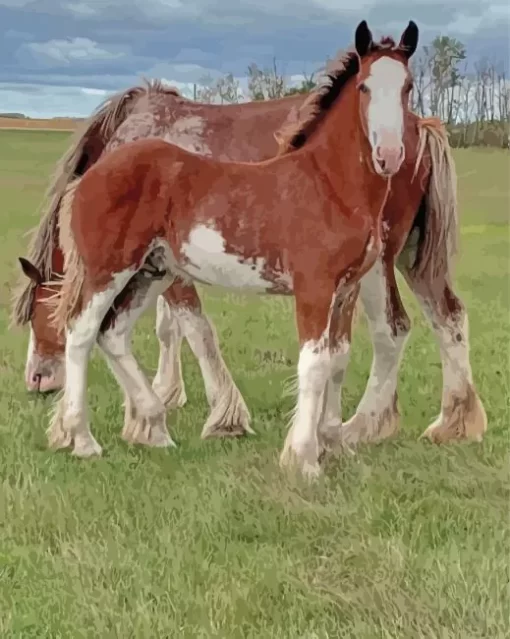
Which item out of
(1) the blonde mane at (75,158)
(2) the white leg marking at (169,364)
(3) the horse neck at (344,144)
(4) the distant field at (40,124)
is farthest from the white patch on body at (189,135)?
(3) the horse neck at (344,144)

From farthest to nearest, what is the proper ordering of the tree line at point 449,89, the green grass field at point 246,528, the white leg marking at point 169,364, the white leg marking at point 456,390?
the white leg marking at point 169,364
the white leg marking at point 456,390
the tree line at point 449,89
the green grass field at point 246,528

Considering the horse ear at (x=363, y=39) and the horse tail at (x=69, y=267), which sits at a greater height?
the horse ear at (x=363, y=39)

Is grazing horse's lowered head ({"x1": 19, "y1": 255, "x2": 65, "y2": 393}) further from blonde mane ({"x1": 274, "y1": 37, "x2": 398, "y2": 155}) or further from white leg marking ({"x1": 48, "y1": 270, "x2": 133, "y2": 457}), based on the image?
blonde mane ({"x1": 274, "y1": 37, "x2": 398, "y2": 155})

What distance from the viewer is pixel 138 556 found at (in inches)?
85.4

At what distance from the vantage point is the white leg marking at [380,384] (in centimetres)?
304

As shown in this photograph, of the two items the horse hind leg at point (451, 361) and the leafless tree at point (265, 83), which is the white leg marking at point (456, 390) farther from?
the leafless tree at point (265, 83)

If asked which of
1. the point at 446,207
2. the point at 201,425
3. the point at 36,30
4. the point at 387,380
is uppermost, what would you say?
the point at 36,30

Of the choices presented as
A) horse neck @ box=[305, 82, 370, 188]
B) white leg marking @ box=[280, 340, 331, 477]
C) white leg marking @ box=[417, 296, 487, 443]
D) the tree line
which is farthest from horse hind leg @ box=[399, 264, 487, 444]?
horse neck @ box=[305, 82, 370, 188]

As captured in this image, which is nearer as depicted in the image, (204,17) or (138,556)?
(138,556)

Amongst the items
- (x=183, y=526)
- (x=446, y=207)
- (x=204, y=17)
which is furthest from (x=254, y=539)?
(x=204, y=17)

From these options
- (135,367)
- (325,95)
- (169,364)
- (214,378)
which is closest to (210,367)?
(214,378)

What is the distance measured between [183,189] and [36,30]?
2.73ft

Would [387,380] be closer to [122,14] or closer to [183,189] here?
[183,189]

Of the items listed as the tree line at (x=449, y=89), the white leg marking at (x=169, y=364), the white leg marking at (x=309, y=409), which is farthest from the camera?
the white leg marking at (x=169, y=364)
